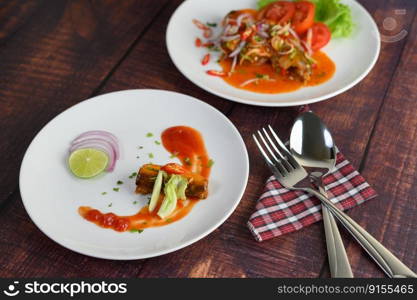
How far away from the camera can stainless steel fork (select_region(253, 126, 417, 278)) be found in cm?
201

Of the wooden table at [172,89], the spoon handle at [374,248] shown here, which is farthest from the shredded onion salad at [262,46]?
the spoon handle at [374,248]

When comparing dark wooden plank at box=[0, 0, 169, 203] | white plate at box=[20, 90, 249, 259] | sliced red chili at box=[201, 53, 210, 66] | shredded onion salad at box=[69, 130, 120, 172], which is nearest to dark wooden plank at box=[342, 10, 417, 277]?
white plate at box=[20, 90, 249, 259]

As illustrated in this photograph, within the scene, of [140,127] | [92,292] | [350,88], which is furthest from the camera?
[350,88]

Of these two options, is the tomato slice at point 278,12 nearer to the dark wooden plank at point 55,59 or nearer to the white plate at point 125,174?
the dark wooden plank at point 55,59

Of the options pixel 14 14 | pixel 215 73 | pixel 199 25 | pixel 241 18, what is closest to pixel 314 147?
pixel 215 73

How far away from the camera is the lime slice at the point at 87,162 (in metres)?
2.33

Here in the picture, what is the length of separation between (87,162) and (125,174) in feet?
0.54

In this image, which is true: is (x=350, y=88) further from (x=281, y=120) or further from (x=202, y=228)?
(x=202, y=228)

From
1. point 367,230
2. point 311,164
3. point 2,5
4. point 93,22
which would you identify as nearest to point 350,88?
point 311,164

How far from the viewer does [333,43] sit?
10.3ft

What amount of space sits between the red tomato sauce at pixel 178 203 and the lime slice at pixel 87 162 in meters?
0.18

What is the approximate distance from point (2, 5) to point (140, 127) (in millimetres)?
1478

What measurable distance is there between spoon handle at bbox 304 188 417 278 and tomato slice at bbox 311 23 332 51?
115cm

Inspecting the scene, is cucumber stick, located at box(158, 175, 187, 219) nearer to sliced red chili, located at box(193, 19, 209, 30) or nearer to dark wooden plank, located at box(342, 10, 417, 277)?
dark wooden plank, located at box(342, 10, 417, 277)
